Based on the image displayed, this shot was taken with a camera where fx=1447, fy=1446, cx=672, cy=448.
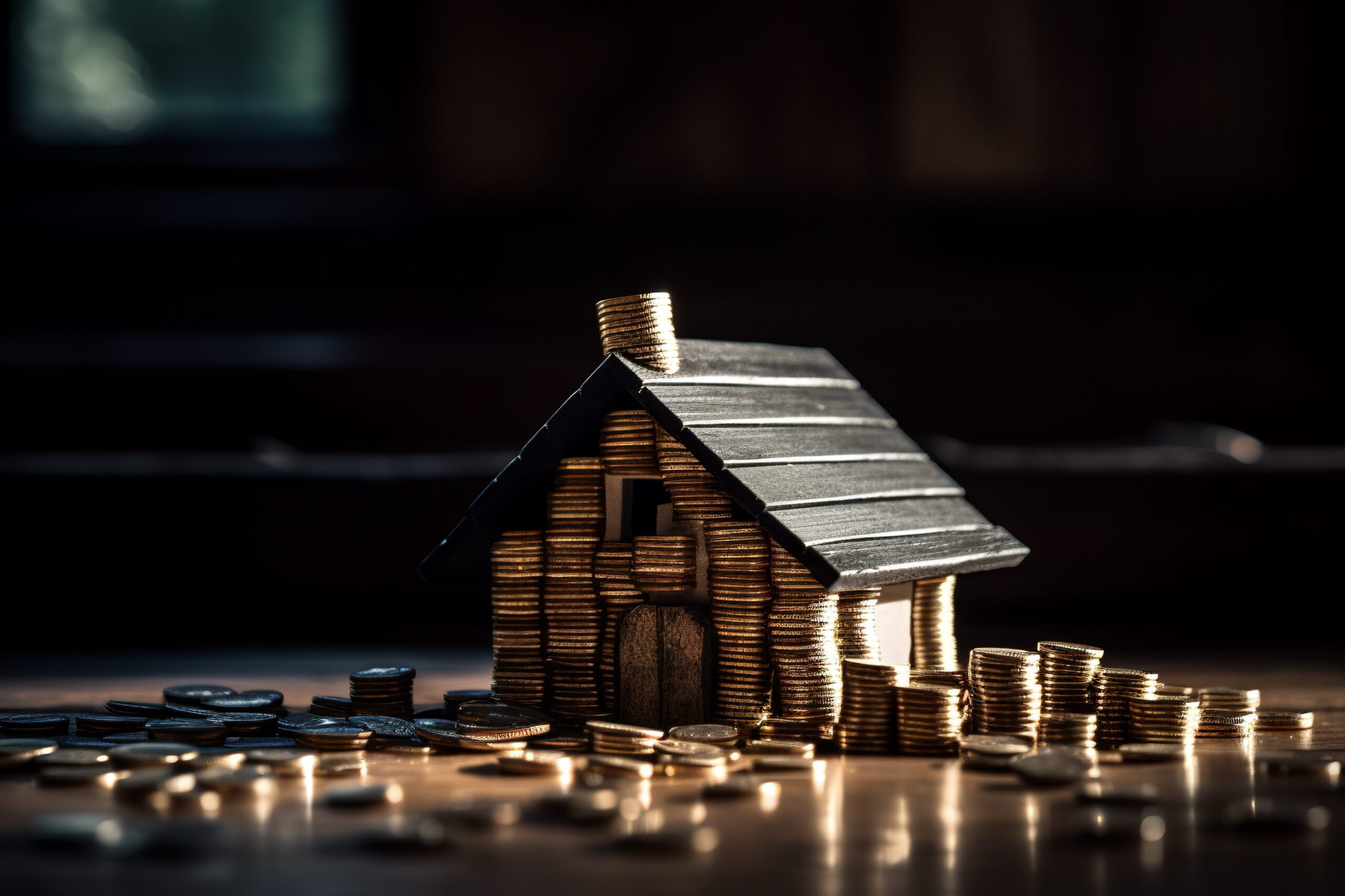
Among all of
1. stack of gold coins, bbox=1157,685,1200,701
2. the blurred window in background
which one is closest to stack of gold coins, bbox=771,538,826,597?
stack of gold coins, bbox=1157,685,1200,701

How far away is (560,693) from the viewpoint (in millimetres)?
4070

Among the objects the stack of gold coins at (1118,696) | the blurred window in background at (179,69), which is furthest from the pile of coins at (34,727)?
the blurred window in background at (179,69)

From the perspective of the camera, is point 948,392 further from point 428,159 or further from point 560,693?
point 560,693

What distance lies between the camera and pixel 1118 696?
3.98 m

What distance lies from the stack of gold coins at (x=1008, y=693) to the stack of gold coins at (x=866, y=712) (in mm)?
277

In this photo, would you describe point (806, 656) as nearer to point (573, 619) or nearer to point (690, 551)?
point (690, 551)

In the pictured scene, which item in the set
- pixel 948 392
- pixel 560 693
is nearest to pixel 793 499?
pixel 560 693

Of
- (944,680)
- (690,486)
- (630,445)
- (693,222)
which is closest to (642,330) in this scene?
(630,445)

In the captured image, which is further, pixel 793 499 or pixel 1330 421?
pixel 1330 421

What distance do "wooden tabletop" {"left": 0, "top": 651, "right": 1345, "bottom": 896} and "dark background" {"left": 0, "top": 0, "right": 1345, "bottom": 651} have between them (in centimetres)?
461

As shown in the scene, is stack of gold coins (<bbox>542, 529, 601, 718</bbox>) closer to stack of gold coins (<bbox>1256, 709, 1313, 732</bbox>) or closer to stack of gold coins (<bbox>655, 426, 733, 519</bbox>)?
stack of gold coins (<bbox>655, 426, 733, 519</bbox>)

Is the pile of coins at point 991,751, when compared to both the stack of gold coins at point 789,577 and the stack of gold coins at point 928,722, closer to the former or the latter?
the stack of gold coins at point 928,722

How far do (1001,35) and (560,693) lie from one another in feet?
19.6

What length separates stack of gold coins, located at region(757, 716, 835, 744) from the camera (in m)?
3.74
